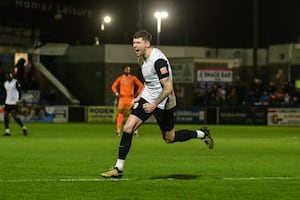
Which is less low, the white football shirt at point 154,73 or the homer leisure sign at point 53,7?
the homer leisure sign at point 53,7

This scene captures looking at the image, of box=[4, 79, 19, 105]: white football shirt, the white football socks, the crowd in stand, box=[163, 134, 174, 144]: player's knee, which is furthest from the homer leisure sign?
box=[163, 134, 174, 144]: player's knee

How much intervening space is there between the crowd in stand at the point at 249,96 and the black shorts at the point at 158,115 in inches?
1008

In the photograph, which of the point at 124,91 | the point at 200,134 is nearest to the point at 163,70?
the point at 200,134

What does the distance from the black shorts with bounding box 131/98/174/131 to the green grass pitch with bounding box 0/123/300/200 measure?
2.85 ft

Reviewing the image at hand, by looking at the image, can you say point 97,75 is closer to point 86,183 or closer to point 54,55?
point 54,55

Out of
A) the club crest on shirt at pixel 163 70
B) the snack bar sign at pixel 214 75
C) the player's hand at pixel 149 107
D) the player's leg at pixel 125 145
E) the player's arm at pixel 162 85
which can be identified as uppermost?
the snack bar sign at pixel 214 75

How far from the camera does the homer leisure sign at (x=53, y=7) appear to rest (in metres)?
43.2

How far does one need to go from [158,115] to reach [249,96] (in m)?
28.2

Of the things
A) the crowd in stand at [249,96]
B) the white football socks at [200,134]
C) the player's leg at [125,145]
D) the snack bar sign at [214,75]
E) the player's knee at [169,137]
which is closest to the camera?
the player's leg at [125,145]

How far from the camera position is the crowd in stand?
37.0 meters

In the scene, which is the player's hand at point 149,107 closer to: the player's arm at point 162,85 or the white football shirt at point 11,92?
the player's arm at point 162,85

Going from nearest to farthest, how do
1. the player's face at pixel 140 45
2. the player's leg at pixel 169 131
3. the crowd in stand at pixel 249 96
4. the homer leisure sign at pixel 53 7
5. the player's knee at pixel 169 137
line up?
the player's face at pixel 140 45 < the player's leg at pixel 169 131 < the player's knee at pixel 169 137 < the crowd in stand at pixel 249 96 < the homer leisure sign at pixel 53 7

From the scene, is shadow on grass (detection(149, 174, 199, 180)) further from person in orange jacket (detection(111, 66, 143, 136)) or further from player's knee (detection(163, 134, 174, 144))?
person in orange jacket (detection(111, 66, 143, 136))

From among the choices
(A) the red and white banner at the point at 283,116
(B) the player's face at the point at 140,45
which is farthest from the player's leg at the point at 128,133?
(A) the red and white banner at the point at 283,116
